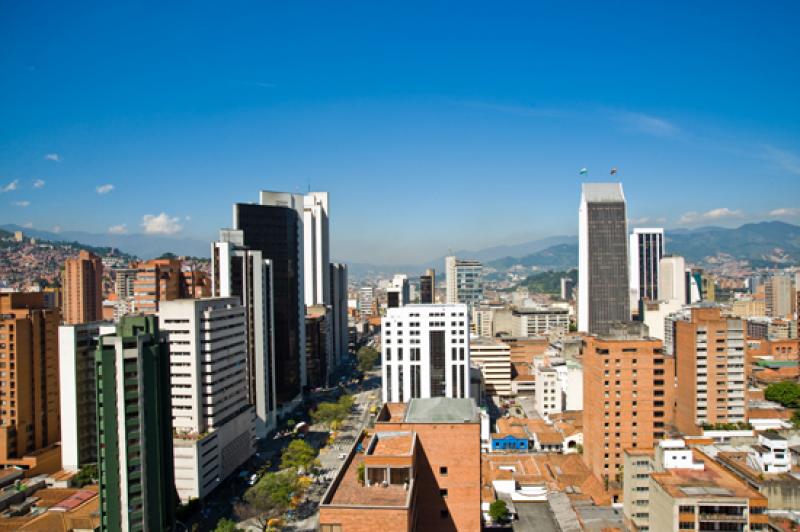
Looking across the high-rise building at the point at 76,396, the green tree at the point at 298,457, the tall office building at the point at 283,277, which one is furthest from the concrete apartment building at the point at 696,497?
the tall office building at the point at 283,277

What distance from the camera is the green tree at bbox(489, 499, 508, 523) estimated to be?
2684 cm

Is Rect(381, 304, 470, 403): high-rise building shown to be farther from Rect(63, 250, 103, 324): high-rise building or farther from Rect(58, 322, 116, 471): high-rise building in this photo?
Rect(63, 250, 103, 324): high-rise building

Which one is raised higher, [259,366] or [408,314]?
[408,314]

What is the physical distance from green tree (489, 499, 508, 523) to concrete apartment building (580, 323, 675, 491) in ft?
22.4

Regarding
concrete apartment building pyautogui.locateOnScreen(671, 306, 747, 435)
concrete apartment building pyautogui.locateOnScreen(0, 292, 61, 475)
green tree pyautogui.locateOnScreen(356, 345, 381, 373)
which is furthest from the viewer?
green tree pyautogui.locateOnScreen(356, 345, 381, 373)

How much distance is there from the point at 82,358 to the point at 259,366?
41.9 feet

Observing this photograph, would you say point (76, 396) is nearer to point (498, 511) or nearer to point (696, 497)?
point (498, 511)

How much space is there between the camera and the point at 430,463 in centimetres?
1540

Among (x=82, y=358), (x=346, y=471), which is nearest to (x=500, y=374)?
(x=82, y=358)

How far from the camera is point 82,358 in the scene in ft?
106

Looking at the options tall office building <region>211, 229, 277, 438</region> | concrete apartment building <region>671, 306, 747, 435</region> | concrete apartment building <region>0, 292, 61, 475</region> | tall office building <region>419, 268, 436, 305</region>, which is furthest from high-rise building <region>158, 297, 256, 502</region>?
tall office building <region>419, 268, 436, 305</region>

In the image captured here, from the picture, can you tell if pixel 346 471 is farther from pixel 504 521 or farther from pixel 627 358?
pixel 627 358

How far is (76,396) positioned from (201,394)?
22.3 feet

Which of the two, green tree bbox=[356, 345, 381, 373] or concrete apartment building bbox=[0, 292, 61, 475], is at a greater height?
concrete apartment building bbox=[0, 292, 61, 475]
